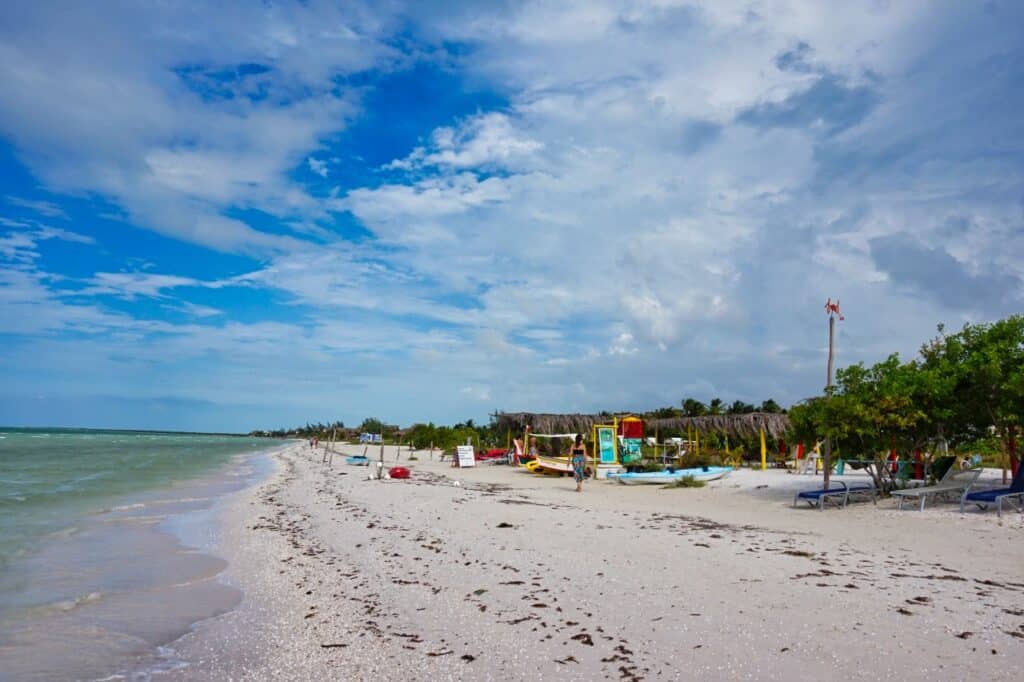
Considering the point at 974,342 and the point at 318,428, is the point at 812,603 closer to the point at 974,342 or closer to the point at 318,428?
the point at 974,342

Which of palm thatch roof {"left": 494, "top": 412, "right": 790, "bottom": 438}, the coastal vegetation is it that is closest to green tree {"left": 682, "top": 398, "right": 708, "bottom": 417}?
palm thatch roof {"left": 494, "top": 412, "right": 790, "bottom": 438}

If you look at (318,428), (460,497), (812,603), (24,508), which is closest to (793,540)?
(812,603)

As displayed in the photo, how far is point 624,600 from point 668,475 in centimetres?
1534

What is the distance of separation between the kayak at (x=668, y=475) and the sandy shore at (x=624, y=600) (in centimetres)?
892

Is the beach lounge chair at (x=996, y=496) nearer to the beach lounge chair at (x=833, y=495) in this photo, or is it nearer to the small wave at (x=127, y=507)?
the beach lounge chair at (x=833, y=495)

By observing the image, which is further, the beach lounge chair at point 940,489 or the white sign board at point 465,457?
the white sign board at point 465,457

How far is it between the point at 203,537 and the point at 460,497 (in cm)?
580

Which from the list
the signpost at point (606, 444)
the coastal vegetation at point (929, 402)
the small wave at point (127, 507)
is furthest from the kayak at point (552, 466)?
the small wave at point (127, 507)

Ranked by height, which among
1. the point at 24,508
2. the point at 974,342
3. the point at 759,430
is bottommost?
the point at 24,508

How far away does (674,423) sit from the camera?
33719 millimetres

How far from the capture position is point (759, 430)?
96.0 ft

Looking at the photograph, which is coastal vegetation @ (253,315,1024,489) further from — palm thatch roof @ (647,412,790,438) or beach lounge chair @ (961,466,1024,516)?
palm thatch roof @ (647,412,790,438)

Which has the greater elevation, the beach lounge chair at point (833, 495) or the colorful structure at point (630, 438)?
the colorful structure at point (630, 438)

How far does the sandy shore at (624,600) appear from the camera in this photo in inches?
184
